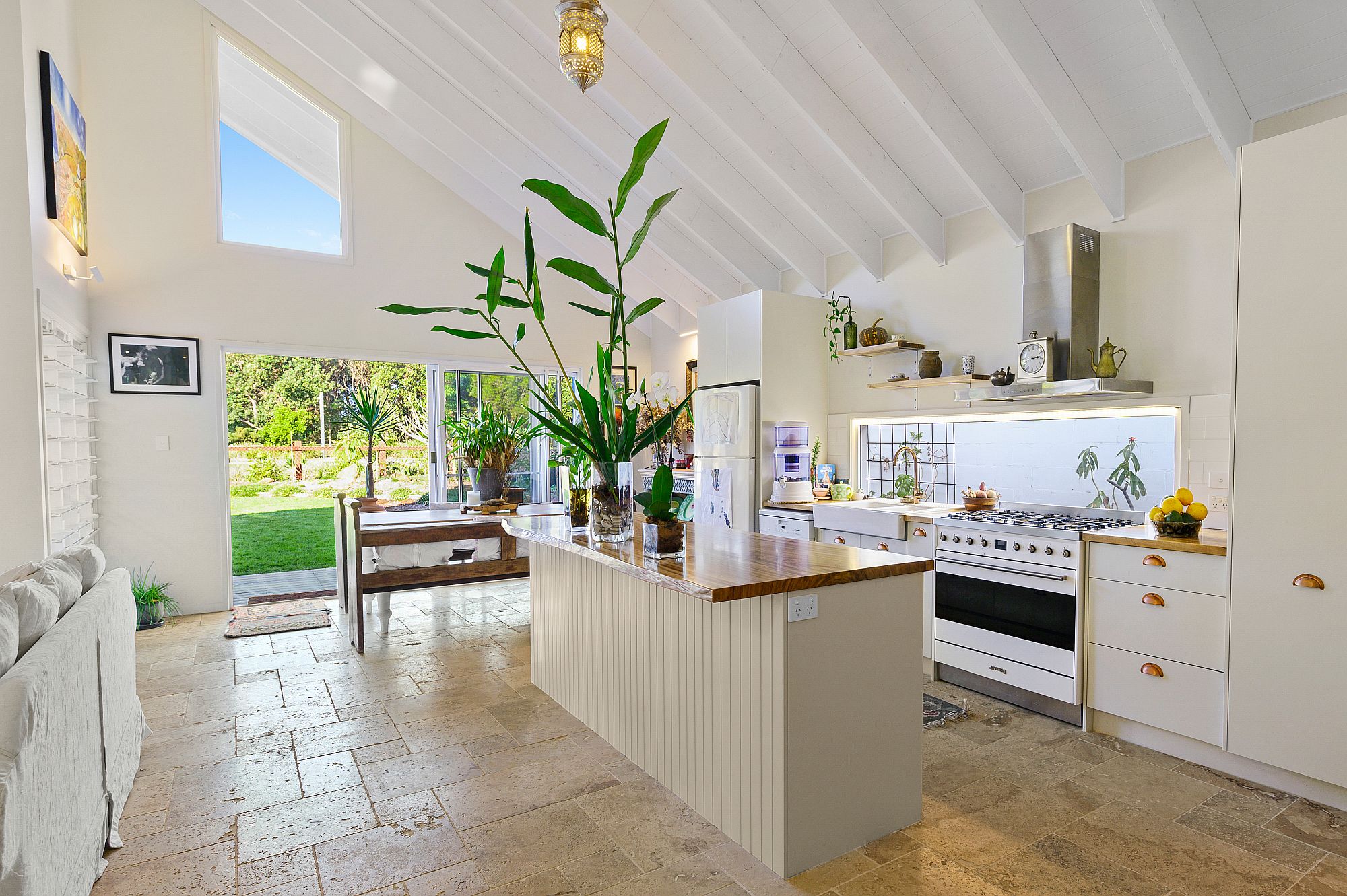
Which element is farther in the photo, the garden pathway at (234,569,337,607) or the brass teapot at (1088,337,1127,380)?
the garden pathway at (234,569,337,607)

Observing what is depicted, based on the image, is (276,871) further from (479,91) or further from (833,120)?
(479,91)

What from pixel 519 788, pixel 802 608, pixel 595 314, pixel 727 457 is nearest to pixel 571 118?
pixel 727 457

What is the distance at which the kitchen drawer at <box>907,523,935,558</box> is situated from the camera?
157 inches

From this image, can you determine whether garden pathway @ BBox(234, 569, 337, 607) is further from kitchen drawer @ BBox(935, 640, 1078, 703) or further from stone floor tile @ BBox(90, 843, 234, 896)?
kitchen drawer @ BBox(935, 640, 1078, 703)

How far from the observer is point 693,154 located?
5020 mm

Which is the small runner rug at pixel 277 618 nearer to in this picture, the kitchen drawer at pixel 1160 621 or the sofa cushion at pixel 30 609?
→ the sofa cushion at pixel 30 609

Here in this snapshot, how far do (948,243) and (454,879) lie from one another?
442 centimetres

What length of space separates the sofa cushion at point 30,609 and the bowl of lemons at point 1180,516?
4.03 metres

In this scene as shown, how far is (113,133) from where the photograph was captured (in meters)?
5.44

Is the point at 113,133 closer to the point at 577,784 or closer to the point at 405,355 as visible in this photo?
the point at 405,355

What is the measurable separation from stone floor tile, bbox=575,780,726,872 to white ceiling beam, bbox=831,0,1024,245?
3508mm

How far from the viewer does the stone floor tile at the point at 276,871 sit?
2.18 metres

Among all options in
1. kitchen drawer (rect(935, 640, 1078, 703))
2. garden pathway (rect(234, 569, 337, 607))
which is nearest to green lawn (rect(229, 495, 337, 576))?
garden pathway (rect(234, 569, 337, 607))

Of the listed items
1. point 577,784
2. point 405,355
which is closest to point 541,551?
point 577,784
